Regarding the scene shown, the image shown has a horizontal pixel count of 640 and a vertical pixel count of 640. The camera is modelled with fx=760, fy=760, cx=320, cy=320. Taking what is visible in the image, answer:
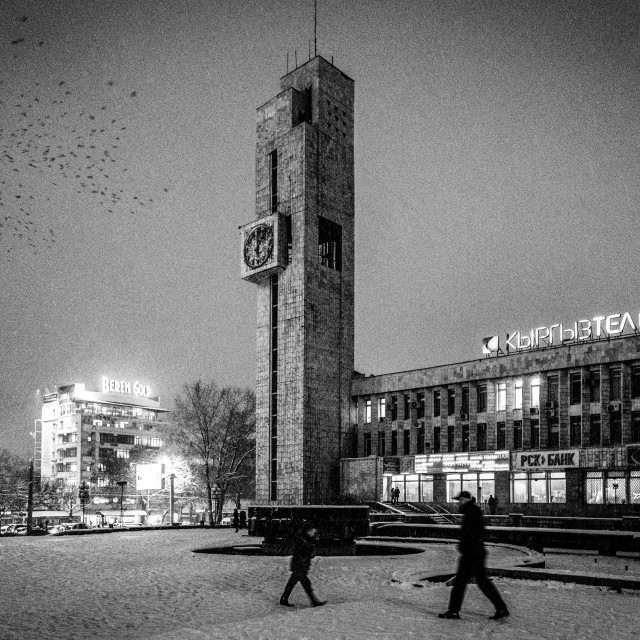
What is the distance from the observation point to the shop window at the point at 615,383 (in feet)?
161

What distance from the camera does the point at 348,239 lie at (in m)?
68.5

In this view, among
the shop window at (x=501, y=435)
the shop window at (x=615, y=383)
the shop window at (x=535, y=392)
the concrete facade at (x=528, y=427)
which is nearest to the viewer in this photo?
the concrete facade at (x=528, y=427)

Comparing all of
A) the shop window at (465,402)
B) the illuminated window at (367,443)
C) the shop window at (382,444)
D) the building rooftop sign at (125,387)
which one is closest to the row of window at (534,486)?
the shop window at (382,444)

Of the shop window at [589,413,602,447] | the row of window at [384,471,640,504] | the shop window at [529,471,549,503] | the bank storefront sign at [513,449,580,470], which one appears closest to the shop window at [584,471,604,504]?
the row of window at [384,471,640,504]

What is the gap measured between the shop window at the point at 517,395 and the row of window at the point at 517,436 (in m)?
1.14

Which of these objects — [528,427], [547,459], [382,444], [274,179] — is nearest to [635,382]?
[547,459]

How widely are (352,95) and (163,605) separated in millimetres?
64596

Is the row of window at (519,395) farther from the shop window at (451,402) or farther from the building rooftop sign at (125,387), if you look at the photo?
the building rooftop sign at (125,387)

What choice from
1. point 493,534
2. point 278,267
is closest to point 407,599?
point 493,534

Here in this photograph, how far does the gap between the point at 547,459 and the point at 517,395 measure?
541cm

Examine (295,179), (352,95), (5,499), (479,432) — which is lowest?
(5,499)

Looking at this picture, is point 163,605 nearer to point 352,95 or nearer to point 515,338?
point 515,338

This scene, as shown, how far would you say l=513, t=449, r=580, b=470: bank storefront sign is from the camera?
164 feet

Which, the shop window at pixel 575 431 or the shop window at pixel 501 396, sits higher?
the shop window at pixel 501 396
